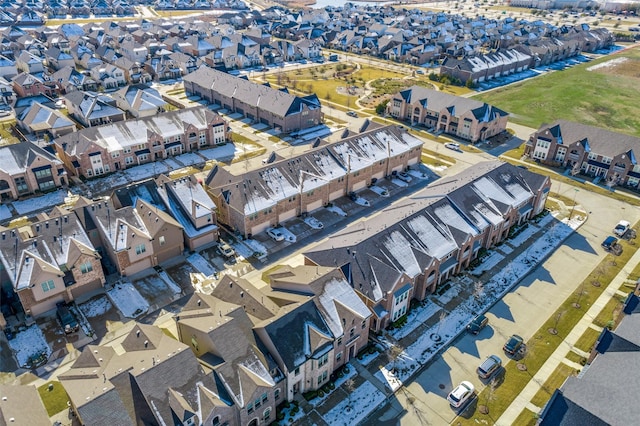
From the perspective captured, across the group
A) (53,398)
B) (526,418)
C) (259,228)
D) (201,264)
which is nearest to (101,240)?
(201,264)

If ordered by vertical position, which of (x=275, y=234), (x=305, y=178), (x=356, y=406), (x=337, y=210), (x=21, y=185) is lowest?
(x=356, y=406)

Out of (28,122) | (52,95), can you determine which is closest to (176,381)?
(28,122)

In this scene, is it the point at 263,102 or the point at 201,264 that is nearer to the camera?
the point at 201,264

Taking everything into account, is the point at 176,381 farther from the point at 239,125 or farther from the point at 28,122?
the point at 28,122

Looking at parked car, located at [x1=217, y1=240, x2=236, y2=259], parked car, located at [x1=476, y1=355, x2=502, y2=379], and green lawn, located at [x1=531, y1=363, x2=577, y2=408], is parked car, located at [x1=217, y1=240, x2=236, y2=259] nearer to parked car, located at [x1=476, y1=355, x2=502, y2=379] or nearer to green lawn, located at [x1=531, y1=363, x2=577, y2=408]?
parked car, located at [x1=476, y1=355, x2=502, y2=379]

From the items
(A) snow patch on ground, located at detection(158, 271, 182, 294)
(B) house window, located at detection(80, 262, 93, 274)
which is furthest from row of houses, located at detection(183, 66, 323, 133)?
(B) house window, located at detection(80, 262, 93, 274)

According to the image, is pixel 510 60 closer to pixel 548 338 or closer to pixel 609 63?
pixel 609 63
